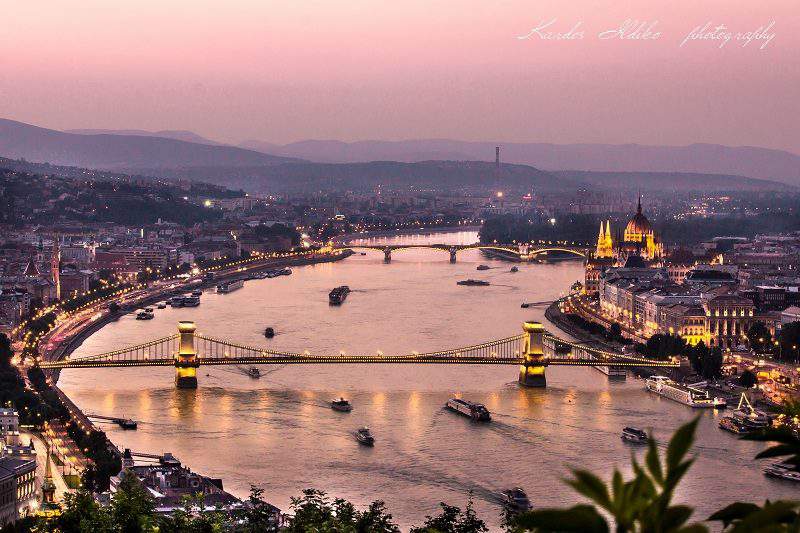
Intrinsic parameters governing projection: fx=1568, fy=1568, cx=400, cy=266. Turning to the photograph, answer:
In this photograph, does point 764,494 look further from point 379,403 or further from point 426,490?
point 379,403

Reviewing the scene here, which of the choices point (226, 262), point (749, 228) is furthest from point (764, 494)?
point (749, 228)

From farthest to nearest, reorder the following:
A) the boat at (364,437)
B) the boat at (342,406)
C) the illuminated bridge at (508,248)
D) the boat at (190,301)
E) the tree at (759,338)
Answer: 1. the illuminated bridge at (508,248)
2. the boat at (190,301)
3. the tree at (759,338)
4. the boat at (342,406)
5. the boat at (364,437)

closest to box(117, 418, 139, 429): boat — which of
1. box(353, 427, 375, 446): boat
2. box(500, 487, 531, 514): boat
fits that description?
box(353, 427, 375, 446): boat

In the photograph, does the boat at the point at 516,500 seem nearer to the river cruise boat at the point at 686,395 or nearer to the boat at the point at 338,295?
the river cruise boat at the point at 686,395

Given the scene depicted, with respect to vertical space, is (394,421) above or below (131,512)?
below

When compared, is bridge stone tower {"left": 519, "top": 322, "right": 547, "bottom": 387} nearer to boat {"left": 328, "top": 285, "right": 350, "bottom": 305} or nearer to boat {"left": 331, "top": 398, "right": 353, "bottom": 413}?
boat {"left": 331, "top": 398, "right": 353, "bottom": 413}

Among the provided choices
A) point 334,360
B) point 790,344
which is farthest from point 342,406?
point 790,344

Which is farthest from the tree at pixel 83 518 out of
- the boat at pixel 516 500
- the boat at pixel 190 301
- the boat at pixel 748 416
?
the boat at pixel 190 301

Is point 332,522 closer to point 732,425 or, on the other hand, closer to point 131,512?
point 131,512
